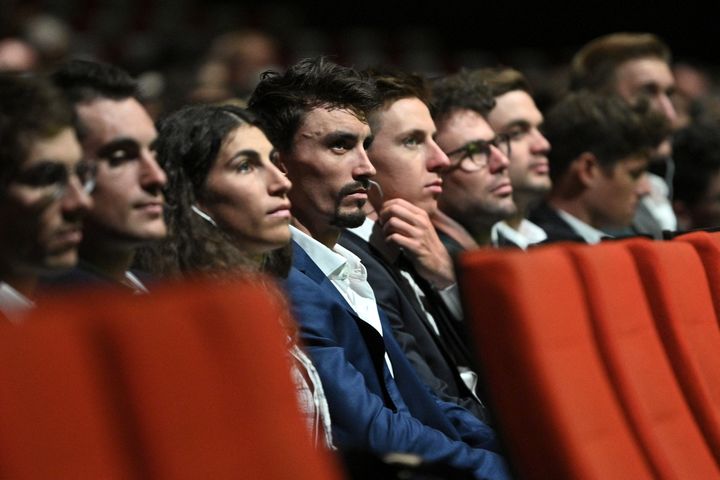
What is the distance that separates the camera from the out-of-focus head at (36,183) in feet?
3.09

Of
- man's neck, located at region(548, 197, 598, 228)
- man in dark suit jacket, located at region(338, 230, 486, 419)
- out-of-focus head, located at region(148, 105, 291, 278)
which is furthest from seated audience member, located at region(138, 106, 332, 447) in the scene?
man's neck, located at region(548, 197, 598, 228)

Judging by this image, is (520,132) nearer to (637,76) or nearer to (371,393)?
(637,76)

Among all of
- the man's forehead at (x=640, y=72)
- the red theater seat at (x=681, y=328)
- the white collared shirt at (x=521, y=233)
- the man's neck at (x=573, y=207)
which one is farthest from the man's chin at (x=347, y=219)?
the man's forehead at (x=640, y=72)

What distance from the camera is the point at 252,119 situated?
1.35 meters

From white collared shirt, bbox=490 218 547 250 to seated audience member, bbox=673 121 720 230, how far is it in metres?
0.39

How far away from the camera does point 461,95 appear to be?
1.89 meters

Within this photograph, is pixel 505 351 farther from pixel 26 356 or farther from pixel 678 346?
pixel 26 356

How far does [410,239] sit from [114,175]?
55 cm

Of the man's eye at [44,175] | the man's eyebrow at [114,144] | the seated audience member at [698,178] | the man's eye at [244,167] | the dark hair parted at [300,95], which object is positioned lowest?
the seated audience member at [698,178]

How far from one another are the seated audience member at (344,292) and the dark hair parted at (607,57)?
1.18m

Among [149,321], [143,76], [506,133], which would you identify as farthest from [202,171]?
[143,76]

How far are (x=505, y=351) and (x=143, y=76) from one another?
171 centimetres

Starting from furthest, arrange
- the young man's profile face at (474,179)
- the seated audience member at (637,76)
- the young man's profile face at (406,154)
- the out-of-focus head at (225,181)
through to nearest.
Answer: the seated audience member at (637,76) < the young man's profile face at (474,179) < the young man's profile face at (406,154) < the out-of-focus head at (225,181)

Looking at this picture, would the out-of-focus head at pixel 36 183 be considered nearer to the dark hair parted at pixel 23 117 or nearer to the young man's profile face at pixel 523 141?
the dark hair parted at pixel 23 117
